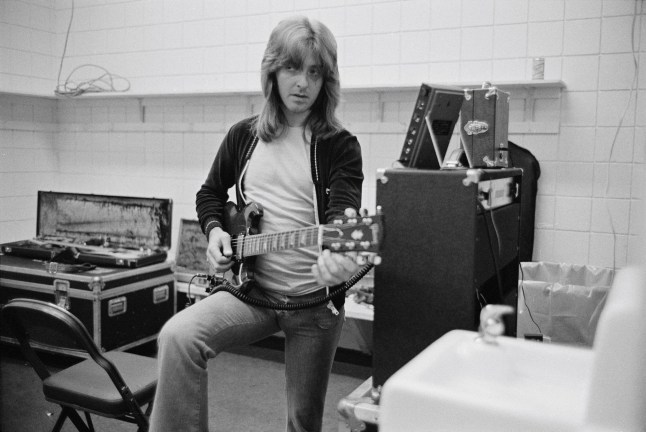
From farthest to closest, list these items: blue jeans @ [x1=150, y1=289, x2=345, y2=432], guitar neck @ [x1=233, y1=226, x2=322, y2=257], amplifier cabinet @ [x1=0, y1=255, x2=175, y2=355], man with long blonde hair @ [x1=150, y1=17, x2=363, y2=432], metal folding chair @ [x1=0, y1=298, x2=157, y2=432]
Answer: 1. amplifier cabinet @ [x1=0, y1=255, x2=175, y2=355]
2. metal folding chair @ [x1=0, y1=298, x2=157, y2=432]
3. man with long blonde hair @ [x1=150, y1=17, x2=363, y2=432]
4. guitar neck @ [x1=233, y1=226, x2=322, y2=257]
5. blue jeans @ [x1=150, y1=289, x2=345, y2=432]

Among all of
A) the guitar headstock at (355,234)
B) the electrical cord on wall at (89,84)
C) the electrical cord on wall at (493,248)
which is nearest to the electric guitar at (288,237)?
the guitar headstock at (355,234)

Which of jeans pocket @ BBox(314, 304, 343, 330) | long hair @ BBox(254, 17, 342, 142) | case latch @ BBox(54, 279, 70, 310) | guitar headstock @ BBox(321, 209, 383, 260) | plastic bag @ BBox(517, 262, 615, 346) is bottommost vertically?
case latch @ BBox(54, 279, 70, 310)

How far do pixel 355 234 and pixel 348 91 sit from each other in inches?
91.8

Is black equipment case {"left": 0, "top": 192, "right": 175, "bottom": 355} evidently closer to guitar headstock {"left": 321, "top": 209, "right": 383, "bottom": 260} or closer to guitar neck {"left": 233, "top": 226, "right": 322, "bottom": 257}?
guitar neck {"left": 233, "top": 226, "right": 322, "bottom": 257}

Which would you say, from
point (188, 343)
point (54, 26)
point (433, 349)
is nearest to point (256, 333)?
point (188, 343)

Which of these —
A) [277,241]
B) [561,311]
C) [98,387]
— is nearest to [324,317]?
[277,241]

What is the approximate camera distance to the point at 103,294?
3.42 m

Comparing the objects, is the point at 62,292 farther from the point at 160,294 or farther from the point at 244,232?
the point at 244,232

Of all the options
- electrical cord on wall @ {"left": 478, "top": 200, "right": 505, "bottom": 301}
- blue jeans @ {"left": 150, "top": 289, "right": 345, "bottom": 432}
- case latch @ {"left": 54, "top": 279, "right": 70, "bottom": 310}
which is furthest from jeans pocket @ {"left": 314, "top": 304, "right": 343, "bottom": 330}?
case latch @ {"left": 54, "top": 279, "right": 70, "bottom": 310}

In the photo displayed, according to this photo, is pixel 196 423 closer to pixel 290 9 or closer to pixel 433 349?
pixel 433 349

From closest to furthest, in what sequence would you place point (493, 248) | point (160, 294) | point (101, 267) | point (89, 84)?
point (493, 248), point (101, 267), point (160, 294), point (89, 84)

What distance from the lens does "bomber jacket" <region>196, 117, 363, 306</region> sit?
1804 mm

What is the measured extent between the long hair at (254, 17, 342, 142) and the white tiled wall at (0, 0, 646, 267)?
1550 millimetres

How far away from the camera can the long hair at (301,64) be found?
1.79m
